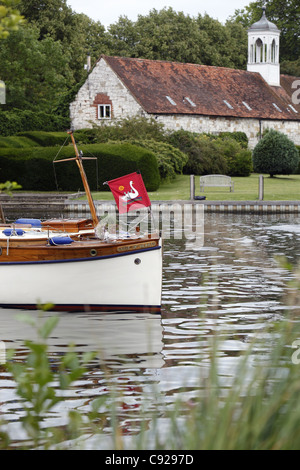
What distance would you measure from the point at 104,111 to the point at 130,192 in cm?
4055

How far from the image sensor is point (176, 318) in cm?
1359

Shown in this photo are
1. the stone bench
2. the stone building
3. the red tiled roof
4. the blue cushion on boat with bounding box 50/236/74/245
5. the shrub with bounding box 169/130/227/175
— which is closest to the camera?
the blue cushion on boat with bounding box 50/236/74/245

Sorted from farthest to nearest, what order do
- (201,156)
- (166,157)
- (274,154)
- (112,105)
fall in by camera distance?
(112,105) < (201,156) < (274,154) < (166,157)

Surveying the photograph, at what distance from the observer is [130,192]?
50.6 ft

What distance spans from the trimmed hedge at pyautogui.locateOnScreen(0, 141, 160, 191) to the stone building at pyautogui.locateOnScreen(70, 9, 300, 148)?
9284 mm

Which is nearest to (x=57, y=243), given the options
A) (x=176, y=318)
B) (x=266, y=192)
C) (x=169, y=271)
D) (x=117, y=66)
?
(x=176, y=318)

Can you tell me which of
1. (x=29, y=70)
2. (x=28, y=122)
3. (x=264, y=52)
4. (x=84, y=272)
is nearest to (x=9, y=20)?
(x=84, y=272)

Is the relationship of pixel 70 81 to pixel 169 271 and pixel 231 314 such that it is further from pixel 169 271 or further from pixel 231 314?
pixel 231 314

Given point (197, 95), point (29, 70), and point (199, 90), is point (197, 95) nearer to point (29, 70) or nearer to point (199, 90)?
point (199, 90)

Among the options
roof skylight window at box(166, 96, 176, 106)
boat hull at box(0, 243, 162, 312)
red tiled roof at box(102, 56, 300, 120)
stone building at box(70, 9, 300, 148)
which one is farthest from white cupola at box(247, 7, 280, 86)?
boat hull at box(0, 243, 162, 312)

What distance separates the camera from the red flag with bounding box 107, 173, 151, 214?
50.4 feet

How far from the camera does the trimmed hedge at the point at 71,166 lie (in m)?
41.4

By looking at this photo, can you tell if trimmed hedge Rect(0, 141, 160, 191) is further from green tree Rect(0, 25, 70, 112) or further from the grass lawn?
green tree Rect(0, 25, 70, 112)

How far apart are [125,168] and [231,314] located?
2813 centimetres
